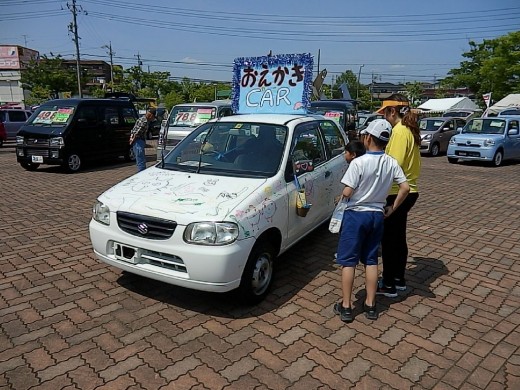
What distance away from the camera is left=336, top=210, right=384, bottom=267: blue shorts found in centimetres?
323

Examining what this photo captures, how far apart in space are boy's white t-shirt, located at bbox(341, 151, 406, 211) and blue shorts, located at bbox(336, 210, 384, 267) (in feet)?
0.22

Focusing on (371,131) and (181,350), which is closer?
(181,350)

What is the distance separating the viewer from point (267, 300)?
3.74 m

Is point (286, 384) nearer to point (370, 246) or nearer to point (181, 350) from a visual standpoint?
point (181, 350)

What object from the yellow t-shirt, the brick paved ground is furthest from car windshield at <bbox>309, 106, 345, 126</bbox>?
the yellow t-shirt

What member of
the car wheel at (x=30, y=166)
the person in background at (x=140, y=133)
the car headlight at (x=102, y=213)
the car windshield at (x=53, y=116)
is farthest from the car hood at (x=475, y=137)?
the car wheel at (x=30, y=166)

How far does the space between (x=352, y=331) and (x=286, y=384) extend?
877 mm

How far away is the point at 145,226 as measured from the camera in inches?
129

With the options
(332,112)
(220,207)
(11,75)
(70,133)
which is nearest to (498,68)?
(332,112)

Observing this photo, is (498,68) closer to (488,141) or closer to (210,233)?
(488,141)

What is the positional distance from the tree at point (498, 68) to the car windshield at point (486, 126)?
70.9 ft

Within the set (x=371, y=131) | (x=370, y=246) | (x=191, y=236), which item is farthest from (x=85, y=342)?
(x=371, y=131)

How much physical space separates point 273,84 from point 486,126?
1154 centimetres

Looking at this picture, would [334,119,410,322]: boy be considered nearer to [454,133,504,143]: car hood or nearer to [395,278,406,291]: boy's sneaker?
[395,278,406,291]: boy's sneaker
